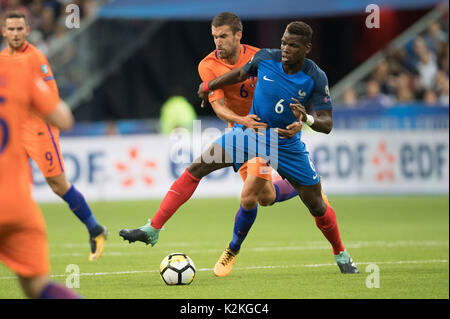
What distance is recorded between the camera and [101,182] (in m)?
17.2

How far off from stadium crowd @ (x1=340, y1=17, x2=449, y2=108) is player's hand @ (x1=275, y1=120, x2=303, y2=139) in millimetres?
10845

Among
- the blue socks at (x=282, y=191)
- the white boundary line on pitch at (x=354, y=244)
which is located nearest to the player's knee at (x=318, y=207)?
the blue socks at (x=282, y=191)

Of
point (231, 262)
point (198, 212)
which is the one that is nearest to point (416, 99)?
point (198, 212)

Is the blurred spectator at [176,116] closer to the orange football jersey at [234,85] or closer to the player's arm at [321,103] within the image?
the orange football jersey at [234,85]

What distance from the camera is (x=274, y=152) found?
7.80 m

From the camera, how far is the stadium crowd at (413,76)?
19.2 m

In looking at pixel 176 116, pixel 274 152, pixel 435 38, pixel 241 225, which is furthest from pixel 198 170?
pixel 435 38

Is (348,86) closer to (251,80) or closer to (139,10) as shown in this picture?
(139,10)

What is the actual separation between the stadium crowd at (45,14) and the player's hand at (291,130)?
15.5 metres

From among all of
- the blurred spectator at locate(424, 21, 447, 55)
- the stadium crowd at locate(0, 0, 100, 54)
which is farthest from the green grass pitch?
the stadium crowd at locate(0, 0, 100, 54)

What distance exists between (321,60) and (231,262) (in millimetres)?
16921

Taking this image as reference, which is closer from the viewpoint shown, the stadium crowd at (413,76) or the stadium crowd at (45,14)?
the stadium crowd at (413,76)

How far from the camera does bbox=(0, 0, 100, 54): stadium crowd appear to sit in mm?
22422

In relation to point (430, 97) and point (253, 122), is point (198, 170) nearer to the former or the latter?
point (253, 122)
